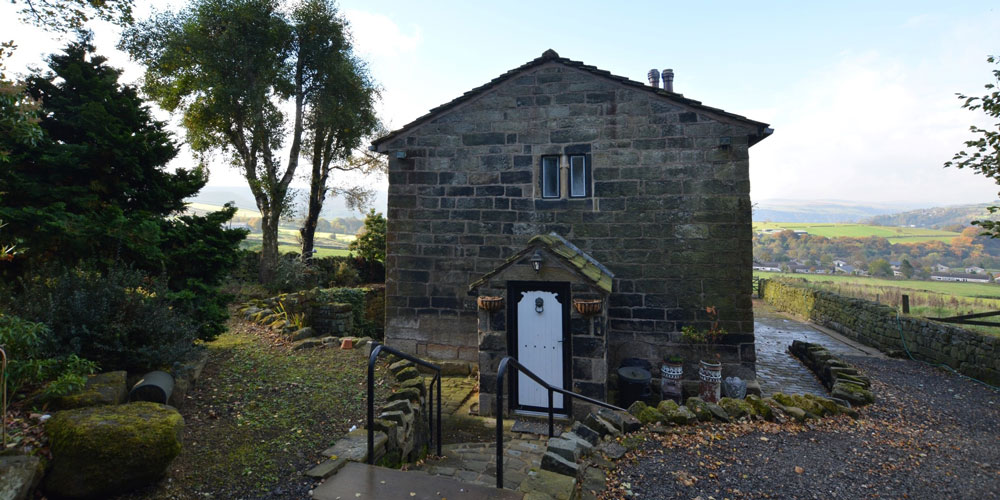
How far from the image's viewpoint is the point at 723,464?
5004mm

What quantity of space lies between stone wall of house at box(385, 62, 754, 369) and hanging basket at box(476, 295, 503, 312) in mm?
1826

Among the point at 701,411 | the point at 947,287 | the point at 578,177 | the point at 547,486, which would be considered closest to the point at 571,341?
the point at 701,411

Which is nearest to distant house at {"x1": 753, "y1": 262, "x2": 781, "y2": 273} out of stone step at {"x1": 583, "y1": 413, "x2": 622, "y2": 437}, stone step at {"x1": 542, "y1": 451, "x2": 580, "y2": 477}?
stone step at {"x1": 583, "y1": 413, "x2": 622, "y2": 437}

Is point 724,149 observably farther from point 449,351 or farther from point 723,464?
point 449,351

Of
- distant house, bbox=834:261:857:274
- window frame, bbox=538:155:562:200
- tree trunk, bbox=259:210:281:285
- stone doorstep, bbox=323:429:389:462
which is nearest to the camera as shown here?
stone doorstep, bbox=323:429:389:462

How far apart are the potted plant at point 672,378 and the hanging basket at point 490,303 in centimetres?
344

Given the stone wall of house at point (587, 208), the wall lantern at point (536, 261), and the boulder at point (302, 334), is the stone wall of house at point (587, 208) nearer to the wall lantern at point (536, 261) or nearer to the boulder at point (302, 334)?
the wall lantern at point (536, 261)

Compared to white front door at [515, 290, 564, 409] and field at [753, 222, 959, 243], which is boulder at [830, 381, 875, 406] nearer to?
white front door at [515, 290, 564, 409]

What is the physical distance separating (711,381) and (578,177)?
476cm

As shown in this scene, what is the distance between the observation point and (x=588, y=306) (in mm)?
7523

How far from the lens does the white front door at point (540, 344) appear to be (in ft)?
26.3

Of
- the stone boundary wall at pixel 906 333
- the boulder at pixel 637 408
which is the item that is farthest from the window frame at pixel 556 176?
the stone boundary wall at pixel 906 333

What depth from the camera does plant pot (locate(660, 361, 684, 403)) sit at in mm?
8258

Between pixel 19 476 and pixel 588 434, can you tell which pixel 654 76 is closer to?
pixel 588 434
